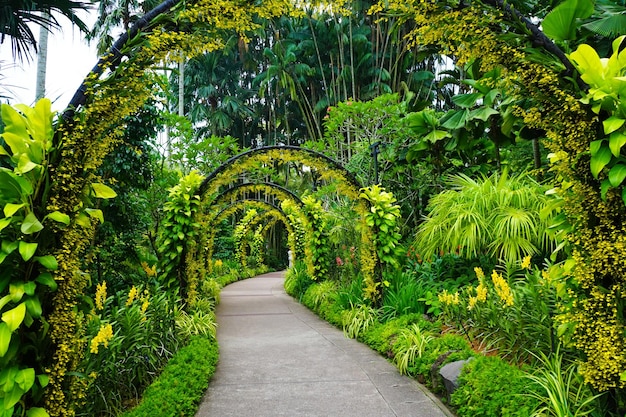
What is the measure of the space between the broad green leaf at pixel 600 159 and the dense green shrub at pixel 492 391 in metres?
1.40

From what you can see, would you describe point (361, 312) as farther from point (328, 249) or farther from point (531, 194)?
point (328, 249)

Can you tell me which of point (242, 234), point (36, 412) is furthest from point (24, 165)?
point (242, 234)

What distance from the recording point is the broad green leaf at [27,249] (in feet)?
6.09

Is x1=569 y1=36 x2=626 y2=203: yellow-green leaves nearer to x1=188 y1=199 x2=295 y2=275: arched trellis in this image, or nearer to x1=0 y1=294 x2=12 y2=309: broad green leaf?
x1=0 y1=294 x2=12 y2=309: broad green leaf

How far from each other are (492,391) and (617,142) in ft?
5.54

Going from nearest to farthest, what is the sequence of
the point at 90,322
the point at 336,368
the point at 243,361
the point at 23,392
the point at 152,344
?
1. the point at 23,392
2. the point at 90,322
3. the point at 152,344
4. the point at 336,368
5. the point at 243,361

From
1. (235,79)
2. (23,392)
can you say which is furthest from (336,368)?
(235,79)

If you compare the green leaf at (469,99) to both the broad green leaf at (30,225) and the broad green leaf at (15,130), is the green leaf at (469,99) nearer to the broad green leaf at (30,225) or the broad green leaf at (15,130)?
the broad green leaf at (15,130)

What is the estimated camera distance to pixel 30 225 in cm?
189

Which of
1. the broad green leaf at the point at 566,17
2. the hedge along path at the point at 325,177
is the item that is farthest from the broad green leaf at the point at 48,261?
the hedge along path at the point at 325,177

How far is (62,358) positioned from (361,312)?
4.21 metres

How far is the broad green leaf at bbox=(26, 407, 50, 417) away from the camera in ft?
6.24

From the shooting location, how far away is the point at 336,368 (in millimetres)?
4258

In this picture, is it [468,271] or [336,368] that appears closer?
[336,368]
